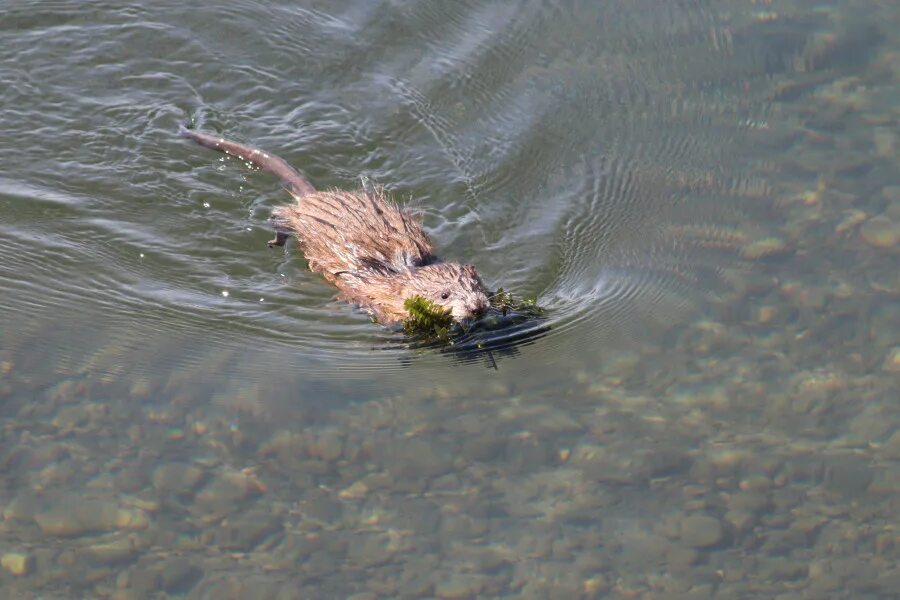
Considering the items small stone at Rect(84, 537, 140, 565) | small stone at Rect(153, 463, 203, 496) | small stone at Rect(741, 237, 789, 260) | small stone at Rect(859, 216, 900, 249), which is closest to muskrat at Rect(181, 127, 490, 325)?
small stone at Rect(153, 463, 203, 496)

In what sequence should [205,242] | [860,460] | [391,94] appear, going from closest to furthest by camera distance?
1. [860,460]
2. [205,242]
3. [391,94]

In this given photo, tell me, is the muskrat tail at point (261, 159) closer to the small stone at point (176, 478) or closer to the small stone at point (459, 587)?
the small stone at point (176, 478)

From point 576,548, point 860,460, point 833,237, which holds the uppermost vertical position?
point 833,237

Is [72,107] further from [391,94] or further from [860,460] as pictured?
[860,460]

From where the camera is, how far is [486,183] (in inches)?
326

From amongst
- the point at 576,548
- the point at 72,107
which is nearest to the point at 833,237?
the point at 576,548

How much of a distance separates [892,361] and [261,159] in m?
4.41

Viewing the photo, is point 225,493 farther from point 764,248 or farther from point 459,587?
point 764,248

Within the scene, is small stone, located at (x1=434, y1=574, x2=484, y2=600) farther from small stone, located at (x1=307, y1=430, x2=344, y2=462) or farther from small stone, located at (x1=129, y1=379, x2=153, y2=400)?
small stone, located at (x1=129, y1=379, x2=153, y2=400)

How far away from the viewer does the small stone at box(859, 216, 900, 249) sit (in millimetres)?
7688

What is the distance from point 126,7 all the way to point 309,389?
4.72 m

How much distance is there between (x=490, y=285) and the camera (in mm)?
7273

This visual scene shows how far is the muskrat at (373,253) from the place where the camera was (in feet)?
21.9

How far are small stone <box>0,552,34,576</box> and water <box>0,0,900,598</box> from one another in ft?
0.05
